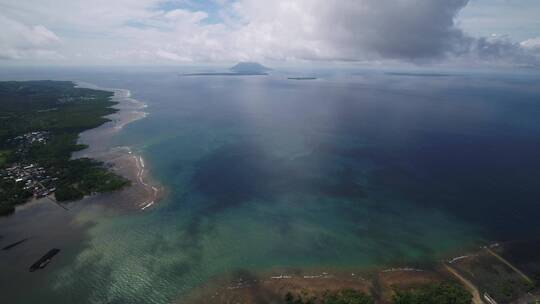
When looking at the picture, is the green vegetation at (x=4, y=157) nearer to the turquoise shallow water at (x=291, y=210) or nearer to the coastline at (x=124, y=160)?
the coastline at (x=124, y=160)

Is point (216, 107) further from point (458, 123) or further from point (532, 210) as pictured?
point (532, 210)

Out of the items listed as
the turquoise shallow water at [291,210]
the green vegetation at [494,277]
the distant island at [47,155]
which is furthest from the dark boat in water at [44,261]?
the green vegetation at [494,277]

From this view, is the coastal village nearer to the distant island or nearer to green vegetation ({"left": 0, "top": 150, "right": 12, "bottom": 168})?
the distant island

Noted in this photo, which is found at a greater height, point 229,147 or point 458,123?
point 458,123

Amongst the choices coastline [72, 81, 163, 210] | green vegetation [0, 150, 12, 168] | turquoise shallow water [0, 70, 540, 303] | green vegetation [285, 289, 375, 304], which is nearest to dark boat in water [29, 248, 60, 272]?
turquoise shallow water [0, 70, 540, 303]

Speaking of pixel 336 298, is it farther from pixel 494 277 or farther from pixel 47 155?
pixel 47 155

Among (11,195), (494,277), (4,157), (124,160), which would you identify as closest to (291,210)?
(494,277)

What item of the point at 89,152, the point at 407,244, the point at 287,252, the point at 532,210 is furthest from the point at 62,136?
the point at 532,210
